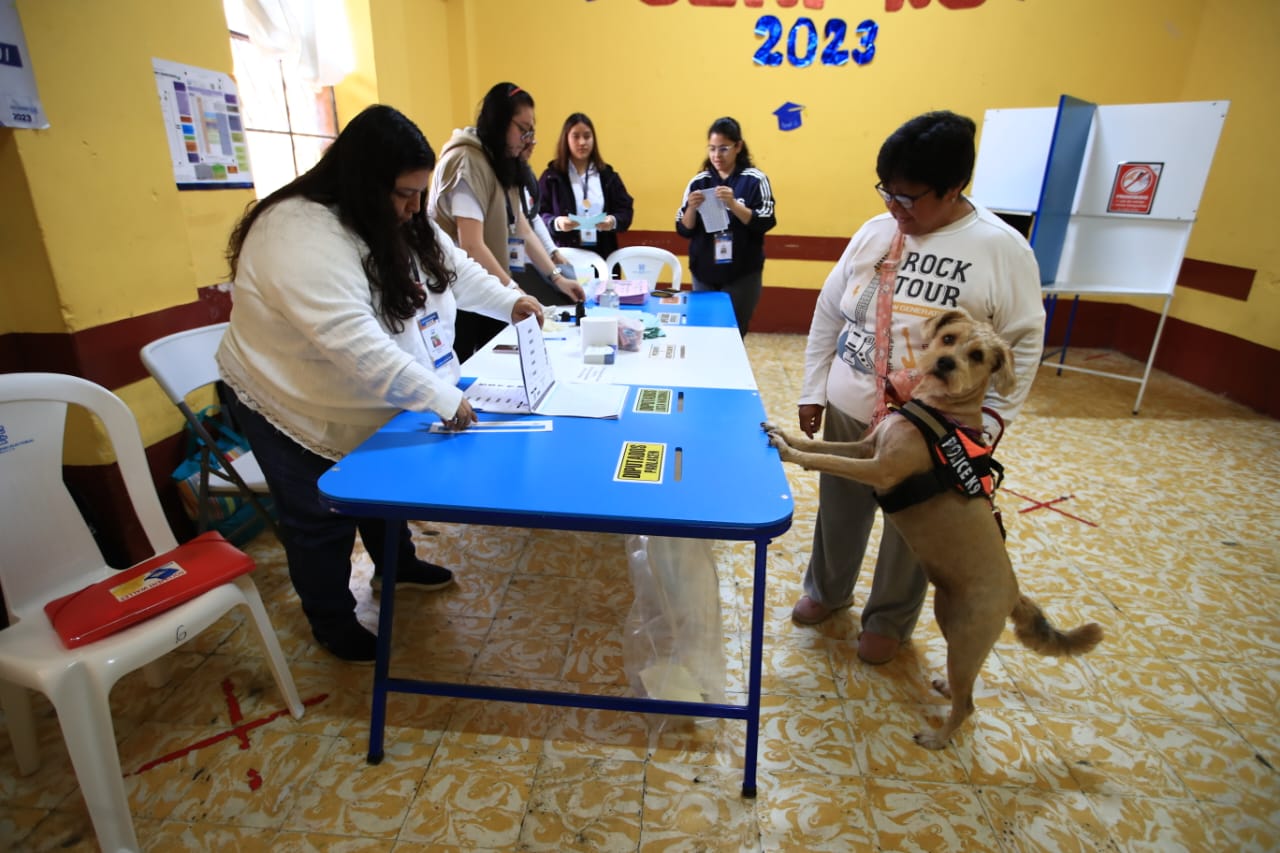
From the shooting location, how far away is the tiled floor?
1.46 metres

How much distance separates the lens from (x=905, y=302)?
1.61m

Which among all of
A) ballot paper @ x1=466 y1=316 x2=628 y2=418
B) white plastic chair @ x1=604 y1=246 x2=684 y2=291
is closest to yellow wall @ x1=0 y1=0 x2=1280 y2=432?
white plastic chair @ x1=604 y1=246 x2=684 y2=291

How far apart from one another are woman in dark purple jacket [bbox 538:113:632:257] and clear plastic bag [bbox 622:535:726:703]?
2351 mm

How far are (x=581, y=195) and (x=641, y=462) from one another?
111 inches

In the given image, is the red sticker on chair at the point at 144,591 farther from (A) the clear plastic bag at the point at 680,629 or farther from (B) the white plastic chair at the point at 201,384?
(A) the clear plastic bag at the point at 680,629

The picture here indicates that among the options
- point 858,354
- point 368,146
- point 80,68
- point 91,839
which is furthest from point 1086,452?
point 80,68

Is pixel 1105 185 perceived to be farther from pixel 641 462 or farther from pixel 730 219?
pixel 641 462

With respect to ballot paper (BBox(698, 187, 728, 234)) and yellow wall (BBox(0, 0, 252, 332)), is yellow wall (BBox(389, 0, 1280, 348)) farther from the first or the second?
yellow wall (BBox(0, 0, 252, 332))

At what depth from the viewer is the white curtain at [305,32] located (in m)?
2.88

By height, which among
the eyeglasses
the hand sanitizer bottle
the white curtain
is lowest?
the hand sanitizer bottle

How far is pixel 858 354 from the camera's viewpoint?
1.75 m

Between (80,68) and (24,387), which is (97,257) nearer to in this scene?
(80,68)

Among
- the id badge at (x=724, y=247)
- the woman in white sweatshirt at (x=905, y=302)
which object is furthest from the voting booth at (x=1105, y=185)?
the woman in white sweatshirt at (x=905, y=302)

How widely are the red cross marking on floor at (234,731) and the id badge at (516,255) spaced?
1.76 metres
